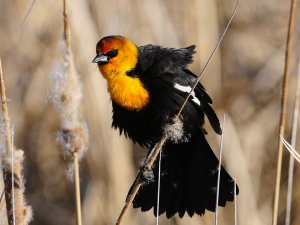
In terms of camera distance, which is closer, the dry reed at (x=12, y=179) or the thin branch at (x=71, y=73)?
the thin branch at (x=71, y=73)

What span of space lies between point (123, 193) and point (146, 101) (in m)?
1.13

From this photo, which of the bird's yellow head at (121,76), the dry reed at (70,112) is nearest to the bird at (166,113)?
the bird's yellow head at (121,76)

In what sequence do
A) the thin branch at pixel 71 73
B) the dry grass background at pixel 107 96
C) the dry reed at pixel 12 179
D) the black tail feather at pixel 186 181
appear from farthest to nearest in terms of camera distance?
the dry grass background at pixel 107 96 → the black tail feather at pixel 186 181 → the dry reed at pixel 12 179 → the thin branch at pixel 71 73

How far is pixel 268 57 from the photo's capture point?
358 centimetres

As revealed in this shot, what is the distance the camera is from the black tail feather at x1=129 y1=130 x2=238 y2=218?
2367 mm

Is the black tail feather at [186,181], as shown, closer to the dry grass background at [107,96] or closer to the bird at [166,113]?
the bird at [166,113]

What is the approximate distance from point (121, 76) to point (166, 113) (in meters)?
0.25

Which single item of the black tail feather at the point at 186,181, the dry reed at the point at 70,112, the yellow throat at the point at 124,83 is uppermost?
the yellow throat at the point at 124,83

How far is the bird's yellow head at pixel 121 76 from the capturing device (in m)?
2.14

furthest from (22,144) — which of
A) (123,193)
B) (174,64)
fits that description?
(174,64)

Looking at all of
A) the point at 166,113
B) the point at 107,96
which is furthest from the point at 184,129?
the point at 107,96

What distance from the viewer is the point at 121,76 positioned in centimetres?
214

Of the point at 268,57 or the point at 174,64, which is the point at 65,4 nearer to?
the point at 174,64

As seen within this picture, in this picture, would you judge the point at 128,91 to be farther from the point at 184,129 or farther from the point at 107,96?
the point at 107,96
